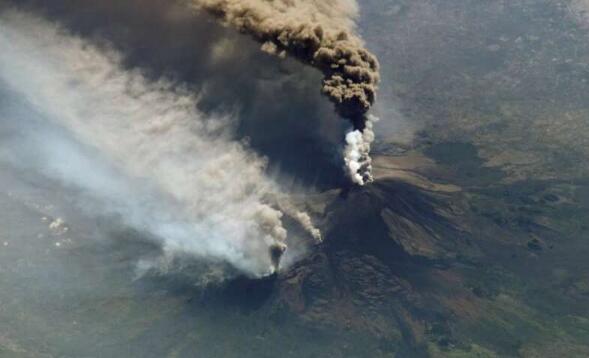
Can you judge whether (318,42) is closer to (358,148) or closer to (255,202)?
(358,148)

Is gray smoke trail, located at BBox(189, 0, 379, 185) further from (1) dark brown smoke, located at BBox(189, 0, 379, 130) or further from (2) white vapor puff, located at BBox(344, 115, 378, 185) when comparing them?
(2) white vapor puff, located at BBox(344, 115, 378, 185)

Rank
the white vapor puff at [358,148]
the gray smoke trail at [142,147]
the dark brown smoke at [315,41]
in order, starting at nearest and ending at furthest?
the dark brown smoke at [315,41] < the gray smoke trail at [142,147] < the white vapor puff at [358,148]

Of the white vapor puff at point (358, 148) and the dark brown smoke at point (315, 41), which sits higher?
the dark brown smoke at point (315, 41)

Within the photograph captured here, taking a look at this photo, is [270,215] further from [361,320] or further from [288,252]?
[361,320]

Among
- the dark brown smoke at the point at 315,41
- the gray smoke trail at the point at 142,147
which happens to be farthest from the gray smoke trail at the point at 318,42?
the gray smoke trail at the point at 142,147

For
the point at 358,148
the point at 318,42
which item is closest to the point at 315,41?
the point at 318,42

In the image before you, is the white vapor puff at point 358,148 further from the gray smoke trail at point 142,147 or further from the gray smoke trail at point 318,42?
the gray smoke trail at point 142,147
